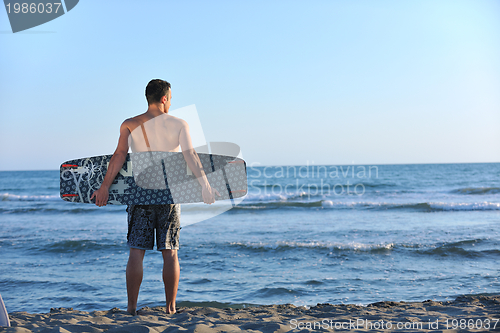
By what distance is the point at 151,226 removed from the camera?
8.81 feet

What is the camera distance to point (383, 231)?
8.18m

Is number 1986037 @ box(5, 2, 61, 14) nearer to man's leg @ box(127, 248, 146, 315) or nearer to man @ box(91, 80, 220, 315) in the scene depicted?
man @ box(91, 80, 220, 315)

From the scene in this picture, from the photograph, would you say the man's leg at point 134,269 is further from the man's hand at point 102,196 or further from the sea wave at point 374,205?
the sea wave at point 374,205

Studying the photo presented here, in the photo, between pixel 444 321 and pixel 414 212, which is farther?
pixel 414 212

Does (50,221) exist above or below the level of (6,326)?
below

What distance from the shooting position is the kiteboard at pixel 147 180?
270cm

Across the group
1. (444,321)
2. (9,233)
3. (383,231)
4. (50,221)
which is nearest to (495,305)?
(444,321)

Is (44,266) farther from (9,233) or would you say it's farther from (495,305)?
(495,305)

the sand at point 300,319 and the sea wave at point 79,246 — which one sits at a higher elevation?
the sand at point 300,319

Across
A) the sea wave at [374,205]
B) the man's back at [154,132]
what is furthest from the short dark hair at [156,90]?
the sea wave at [374,205]

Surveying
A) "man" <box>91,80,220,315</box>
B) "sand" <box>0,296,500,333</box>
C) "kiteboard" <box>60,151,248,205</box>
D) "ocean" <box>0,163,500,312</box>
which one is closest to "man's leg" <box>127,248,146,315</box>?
"man" <box>91,80,220,315</box>

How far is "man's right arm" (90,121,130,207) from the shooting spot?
2654 mm

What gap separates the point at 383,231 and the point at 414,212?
4650 mm

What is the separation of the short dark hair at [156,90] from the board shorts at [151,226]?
86 cm
